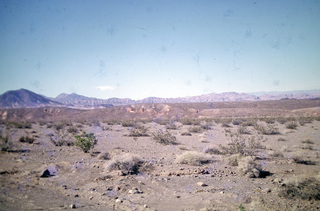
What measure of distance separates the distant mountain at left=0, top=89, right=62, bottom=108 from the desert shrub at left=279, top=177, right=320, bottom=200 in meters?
145

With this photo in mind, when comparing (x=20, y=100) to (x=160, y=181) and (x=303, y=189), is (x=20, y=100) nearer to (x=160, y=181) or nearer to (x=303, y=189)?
(x=160, y=181)

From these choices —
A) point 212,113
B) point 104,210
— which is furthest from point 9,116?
point 104,210

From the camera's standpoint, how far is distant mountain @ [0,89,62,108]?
12178 centimetres

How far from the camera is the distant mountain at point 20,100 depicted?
400ft

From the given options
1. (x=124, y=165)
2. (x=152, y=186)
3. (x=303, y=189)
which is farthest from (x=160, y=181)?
(x=303, y=189)

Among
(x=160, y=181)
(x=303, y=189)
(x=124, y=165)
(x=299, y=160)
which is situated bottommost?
(x=299, y=160)

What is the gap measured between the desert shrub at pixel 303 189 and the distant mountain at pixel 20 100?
145m

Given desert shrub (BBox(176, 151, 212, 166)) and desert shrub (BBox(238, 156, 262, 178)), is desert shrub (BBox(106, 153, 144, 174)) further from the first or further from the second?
desert shrub (BBox(238, 156, 262, 178))

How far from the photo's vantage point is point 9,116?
59875mm

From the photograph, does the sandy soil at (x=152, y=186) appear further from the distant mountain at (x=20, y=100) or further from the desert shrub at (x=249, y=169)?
the distant mountain at (x=20, y=100)

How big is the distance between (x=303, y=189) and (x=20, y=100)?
6082 inches

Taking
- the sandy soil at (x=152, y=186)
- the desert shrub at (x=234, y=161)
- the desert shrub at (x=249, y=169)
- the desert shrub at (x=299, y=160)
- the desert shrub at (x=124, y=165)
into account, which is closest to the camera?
the sandy soil at (x=152, y=186)

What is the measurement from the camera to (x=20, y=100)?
12825 centimetres

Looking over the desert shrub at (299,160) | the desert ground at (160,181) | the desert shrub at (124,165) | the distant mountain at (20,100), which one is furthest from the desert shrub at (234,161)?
the distant mountain at (20,100)
